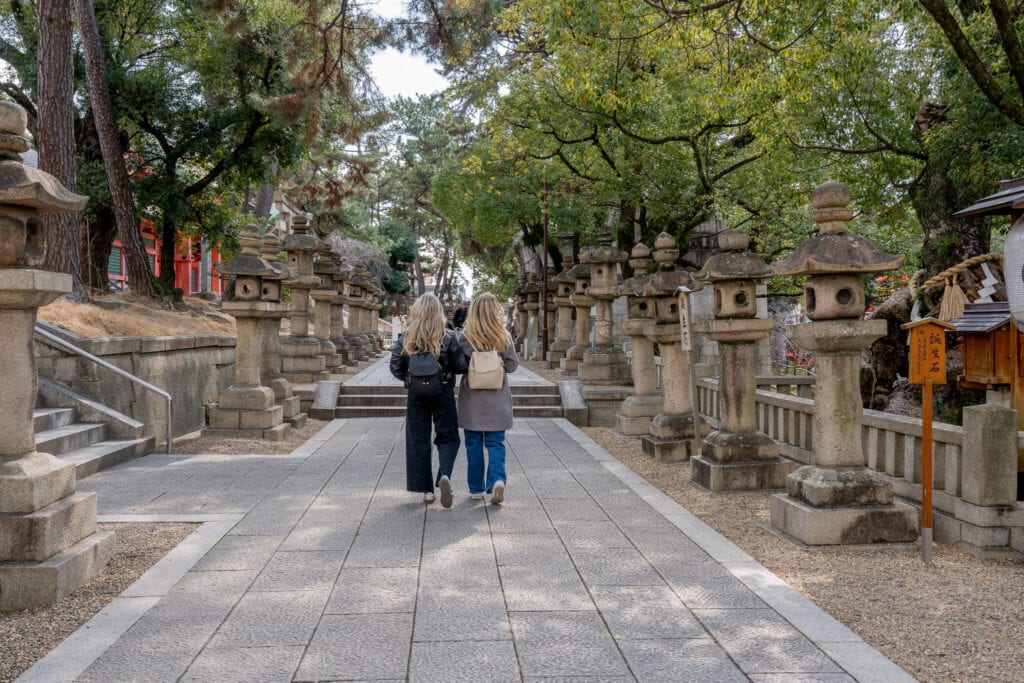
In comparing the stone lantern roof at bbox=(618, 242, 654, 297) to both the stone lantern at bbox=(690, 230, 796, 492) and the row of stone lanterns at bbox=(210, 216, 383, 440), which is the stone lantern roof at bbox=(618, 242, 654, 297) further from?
the row of stone lanterns at bbox=(210, 216, 383, 440)

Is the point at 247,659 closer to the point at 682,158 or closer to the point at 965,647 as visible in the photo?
the point at 965,647

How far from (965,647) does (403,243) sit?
37723mm

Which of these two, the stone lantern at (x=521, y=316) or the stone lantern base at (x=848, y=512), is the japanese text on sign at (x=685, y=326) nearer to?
the stone lantern base at (x=848, y=512)

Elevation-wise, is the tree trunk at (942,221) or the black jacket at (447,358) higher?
the tree trunk at (942,221)

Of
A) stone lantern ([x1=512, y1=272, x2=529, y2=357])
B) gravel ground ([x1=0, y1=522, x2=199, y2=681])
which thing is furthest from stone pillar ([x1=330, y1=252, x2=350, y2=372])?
gravel ground ([x1=0, y1=522, x2=199, y2=681])

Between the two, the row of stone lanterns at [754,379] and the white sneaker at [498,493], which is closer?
the row of stone lanterns at [754,379]

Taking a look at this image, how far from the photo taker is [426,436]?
19.7 feet

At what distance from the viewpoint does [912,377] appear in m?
4.84

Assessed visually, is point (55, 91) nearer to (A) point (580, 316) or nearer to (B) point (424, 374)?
(B) point (424, 374)

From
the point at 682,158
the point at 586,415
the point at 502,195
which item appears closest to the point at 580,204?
the point at 502,195

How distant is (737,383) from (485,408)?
276 cm

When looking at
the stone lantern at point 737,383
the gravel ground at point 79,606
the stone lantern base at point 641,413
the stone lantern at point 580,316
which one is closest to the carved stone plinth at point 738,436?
the stone lantern at point 737,383

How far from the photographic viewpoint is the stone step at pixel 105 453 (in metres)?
7.09

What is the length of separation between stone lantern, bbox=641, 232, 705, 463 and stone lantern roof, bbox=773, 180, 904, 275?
128 inches
